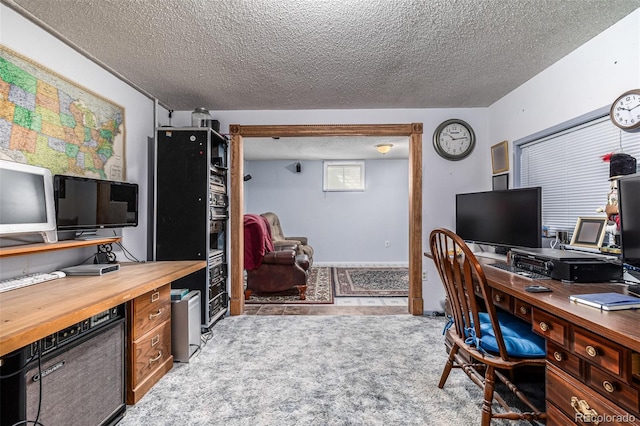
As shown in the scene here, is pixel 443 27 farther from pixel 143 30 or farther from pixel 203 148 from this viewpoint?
pixel 203 148

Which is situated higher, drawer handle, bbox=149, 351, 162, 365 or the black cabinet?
the black cabinet

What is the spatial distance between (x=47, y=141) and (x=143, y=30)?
911mm

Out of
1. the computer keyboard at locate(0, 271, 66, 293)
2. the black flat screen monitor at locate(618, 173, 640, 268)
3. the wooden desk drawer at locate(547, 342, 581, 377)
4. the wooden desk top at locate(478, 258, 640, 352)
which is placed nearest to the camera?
the wooden desk top at locate(478, 258, 640, 352)

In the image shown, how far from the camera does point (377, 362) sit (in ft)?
7.46

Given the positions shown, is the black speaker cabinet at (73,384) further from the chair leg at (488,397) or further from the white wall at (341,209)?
the white wall at (341,209)

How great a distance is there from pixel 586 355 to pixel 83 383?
2.12m

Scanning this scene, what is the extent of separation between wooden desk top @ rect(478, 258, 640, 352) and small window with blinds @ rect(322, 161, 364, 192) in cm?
494

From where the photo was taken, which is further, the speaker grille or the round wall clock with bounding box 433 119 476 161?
the round wall clock with bounding box 433 119 476 161

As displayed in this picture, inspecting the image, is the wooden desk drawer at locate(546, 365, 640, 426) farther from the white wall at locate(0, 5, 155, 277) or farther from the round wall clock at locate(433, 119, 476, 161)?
the white wall at locate(0, 5, 155, 277)

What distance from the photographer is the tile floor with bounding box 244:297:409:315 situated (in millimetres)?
3438

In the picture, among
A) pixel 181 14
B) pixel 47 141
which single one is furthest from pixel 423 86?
pixel 47 141

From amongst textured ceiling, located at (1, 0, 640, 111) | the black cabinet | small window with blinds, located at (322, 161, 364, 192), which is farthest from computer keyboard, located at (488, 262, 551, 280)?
small window with blinds, located at (322, 161, 364, 192)

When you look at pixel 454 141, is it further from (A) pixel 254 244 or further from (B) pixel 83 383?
(B) pixel 83 383

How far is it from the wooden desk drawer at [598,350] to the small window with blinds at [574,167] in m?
1.33
